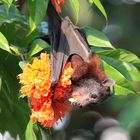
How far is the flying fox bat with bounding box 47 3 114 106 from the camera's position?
192cm

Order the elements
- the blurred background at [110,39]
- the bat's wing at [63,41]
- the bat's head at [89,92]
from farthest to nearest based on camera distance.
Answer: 1. the blurred background at [110,39]
2. the bat's wing at [63,41]
3. the bat's head at [89,92]

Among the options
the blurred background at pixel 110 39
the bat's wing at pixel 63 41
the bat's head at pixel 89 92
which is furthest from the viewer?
the blurred background at pixel 110 39

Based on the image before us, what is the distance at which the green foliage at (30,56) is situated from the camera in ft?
6.52

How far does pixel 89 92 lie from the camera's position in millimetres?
1919

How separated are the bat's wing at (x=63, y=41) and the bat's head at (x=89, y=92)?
10 cm

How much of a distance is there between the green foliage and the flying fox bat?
5 cm

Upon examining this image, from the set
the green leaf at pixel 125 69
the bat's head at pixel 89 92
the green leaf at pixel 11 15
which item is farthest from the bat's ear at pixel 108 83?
the green leaf at pixel 11 15

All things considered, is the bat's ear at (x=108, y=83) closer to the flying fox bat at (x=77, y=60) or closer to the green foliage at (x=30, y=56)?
the flying fox bat at (x=77, y=60)

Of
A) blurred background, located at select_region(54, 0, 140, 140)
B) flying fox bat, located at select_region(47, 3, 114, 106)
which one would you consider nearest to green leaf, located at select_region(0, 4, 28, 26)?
flying fox bat, located at select_region(47, 3, 114, 106)

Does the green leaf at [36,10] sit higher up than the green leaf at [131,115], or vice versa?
the green leaf at [36,10]

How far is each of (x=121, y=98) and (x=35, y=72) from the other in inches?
25.6

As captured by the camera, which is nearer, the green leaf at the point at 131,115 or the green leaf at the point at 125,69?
the green leaf at the point at 131,115

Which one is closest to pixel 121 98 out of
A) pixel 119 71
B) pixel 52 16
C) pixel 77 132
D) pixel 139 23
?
pixel 119 71

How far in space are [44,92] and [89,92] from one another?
16 centimetres
